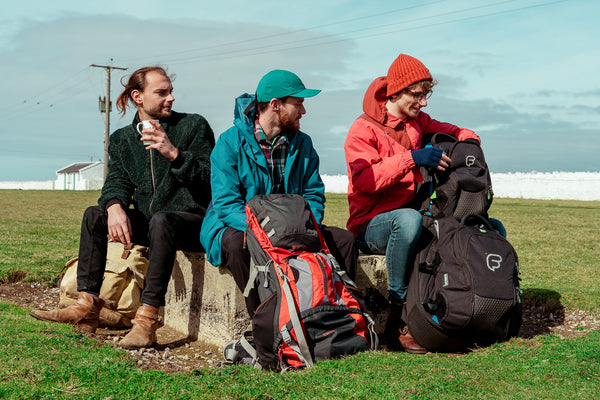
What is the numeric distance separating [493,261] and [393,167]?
3.47 feet

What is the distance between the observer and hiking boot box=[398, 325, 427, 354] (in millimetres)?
4281

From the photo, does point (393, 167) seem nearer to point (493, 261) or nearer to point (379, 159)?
point (379, 159)

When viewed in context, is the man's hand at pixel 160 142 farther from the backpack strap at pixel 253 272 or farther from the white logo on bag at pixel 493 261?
the white logo on bag at pixel 493 261

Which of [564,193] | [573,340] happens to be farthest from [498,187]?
[573,340]

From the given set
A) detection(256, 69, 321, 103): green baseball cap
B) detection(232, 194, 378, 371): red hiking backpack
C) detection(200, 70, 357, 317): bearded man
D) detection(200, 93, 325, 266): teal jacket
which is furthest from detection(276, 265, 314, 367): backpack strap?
detection(256, 69, 321, 103): green baseball cap

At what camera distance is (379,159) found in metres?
4.79

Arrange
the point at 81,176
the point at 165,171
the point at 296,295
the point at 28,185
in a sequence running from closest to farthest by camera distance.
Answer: the point at 296,295 < the point at 165,171 < the point at 28,185 < the point at 81,176

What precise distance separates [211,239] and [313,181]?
954mm

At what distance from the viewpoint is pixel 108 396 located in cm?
304

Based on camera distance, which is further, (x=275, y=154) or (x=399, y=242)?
(x=275, y=154)

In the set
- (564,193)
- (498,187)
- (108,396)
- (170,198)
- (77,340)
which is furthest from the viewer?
(498,187)

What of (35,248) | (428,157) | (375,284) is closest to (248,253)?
(375,284)

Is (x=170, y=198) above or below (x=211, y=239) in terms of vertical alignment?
→ above

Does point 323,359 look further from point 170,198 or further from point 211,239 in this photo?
point 170,198
